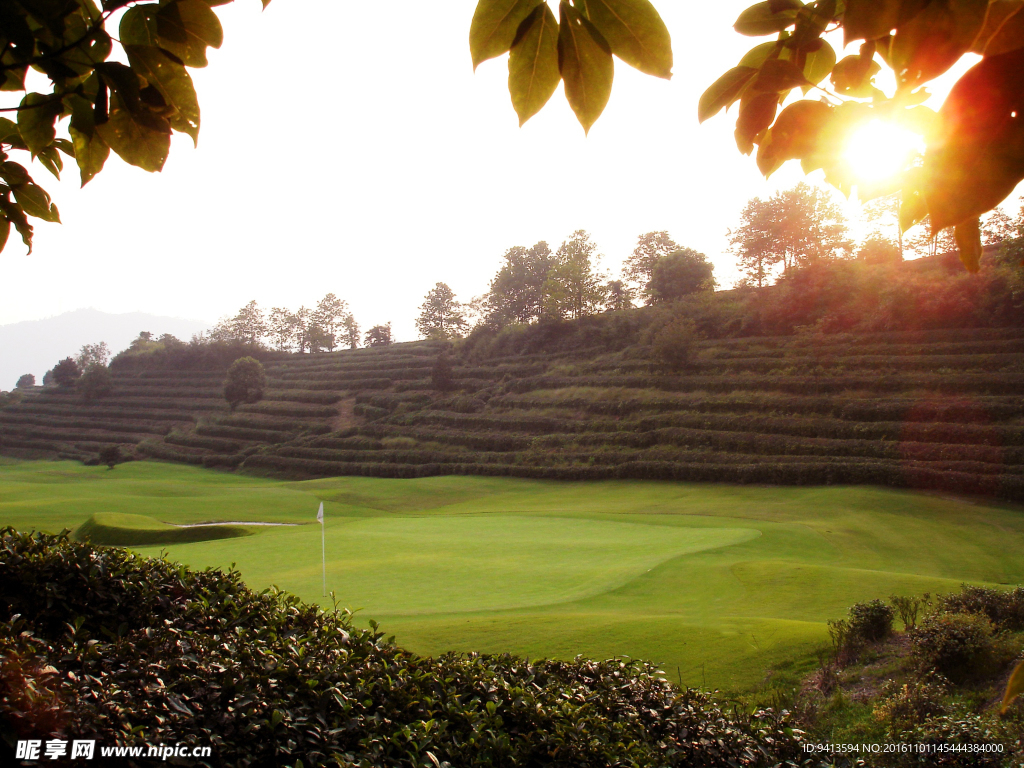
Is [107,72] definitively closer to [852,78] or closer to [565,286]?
[852,78]

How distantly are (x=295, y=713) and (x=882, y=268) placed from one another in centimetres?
3949

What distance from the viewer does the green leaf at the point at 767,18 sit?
0.84 metres

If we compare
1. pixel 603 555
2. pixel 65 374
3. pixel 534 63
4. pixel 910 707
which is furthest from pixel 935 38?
pixel 65 374

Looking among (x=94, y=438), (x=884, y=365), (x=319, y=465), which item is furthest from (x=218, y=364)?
(x=884, y=365)

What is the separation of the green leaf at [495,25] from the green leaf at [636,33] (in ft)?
0.26

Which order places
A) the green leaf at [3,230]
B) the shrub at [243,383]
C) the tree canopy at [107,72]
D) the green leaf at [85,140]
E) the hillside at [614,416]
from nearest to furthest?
the tree canopy at [107,72] → the green leaf at [85,140] → the green leaf at [3,230] → the hillside at [614,416] → the shrub at [243,383]

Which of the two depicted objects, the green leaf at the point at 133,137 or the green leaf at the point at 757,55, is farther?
the green leaf at the point at 133,137

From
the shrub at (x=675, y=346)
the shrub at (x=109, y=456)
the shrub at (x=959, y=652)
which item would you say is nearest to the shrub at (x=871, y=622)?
the shrub at (x=959, y=652)

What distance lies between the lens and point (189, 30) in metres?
1.00

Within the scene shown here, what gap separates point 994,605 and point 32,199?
911 cm

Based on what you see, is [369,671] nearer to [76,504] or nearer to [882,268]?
[76,504]

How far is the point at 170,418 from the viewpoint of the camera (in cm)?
4600

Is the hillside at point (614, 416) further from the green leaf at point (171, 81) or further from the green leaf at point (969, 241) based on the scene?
the green leaf at point (171, 81)

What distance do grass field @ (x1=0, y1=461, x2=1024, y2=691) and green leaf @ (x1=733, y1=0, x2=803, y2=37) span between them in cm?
645
